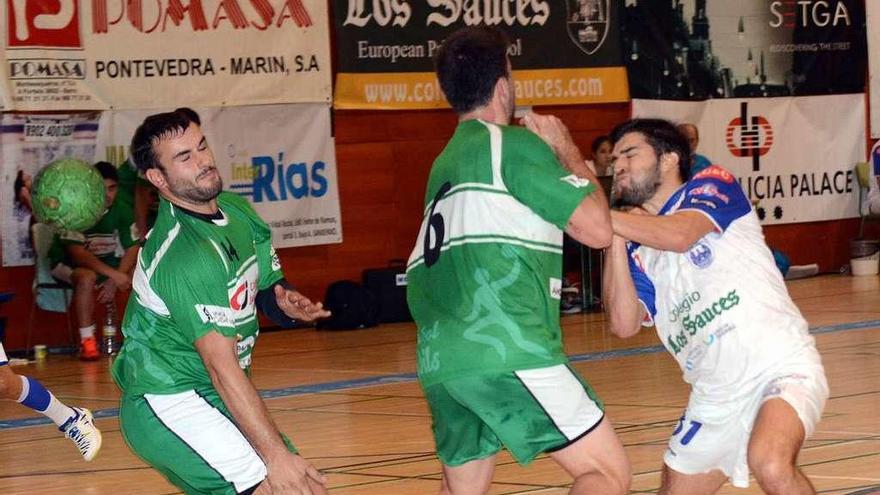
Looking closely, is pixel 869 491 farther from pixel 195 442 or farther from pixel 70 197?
pixel 70 197

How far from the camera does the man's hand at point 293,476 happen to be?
14.3ft

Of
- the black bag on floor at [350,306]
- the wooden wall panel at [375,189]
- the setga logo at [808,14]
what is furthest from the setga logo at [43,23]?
the setga logo at [808,14]

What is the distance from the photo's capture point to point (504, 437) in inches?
175

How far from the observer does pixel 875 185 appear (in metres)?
18.1

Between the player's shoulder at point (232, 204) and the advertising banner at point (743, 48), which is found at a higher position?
the advertising banner at point (743, 48)

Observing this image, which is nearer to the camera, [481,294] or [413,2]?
[481,294]

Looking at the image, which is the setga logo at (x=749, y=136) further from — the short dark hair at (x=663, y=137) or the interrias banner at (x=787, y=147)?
the short dark hair at (x=663, y=137)

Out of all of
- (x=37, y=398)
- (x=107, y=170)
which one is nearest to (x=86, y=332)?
(x=107, y=170)

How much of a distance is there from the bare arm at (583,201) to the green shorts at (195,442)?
1.10m

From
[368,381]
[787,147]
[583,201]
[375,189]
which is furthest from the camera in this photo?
[787,147]

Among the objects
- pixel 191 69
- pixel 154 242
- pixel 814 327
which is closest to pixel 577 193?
pixel 154 242

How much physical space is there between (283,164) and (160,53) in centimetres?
166

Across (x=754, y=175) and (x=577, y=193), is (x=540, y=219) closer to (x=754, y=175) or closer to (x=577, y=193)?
(x=577, y=193)

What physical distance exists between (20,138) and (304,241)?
121 inches
